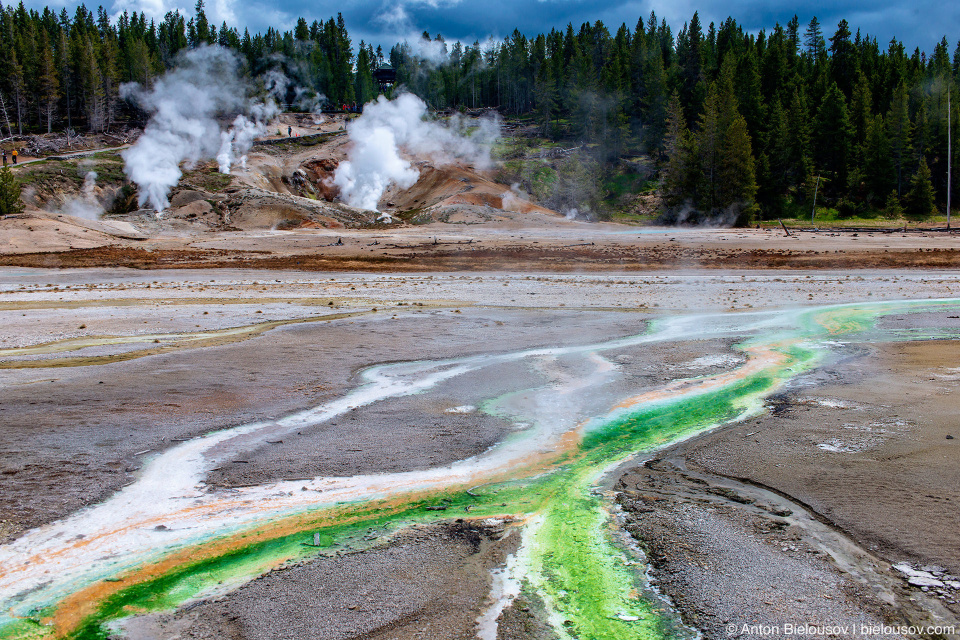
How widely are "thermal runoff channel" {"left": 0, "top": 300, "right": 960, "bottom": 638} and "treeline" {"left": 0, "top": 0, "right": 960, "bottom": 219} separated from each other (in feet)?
143

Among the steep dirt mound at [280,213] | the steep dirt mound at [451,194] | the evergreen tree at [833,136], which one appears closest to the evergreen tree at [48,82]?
the steep dirt mound at [280,213]

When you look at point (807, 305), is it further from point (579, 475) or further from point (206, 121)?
point (206, 121)

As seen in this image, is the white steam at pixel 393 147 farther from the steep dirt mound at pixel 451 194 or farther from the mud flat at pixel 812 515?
the mud flat at pixel 812 515

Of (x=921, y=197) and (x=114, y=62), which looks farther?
(x=114, y=62)

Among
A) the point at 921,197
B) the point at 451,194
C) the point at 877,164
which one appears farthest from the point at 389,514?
the point at 877,164

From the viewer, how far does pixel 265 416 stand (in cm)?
892

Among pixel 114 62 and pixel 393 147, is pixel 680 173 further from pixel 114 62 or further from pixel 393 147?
pixel 114 62

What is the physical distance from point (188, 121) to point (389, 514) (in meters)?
63.4

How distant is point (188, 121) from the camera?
60.2 meters

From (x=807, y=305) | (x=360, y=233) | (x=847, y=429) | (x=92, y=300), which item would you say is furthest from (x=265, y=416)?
(x=360, y=233)

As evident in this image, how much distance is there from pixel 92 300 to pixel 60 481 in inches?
595

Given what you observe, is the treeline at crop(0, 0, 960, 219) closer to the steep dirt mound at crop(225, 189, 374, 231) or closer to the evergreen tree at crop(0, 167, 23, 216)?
the steep dirt mound at crop(225, 189, 374, 231)

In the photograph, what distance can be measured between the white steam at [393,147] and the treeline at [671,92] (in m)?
13.5

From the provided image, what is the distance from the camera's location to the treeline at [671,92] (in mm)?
53281
